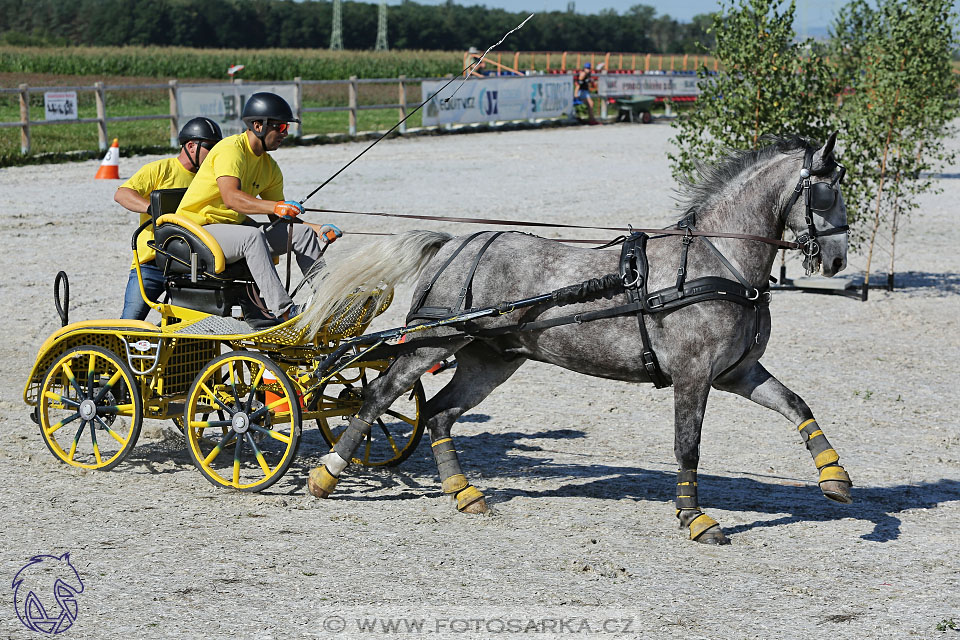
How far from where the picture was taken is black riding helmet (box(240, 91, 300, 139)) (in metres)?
6.17

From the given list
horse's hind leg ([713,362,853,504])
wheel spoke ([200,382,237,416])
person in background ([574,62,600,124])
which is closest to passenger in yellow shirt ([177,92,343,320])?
wheel spoke ([200,382,237,416])

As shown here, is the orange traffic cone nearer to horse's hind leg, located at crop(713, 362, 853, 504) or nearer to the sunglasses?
horse's hind leg, located at crop(713, 362, 853, 504)

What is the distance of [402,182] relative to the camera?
19.3 m

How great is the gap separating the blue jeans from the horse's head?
4031mm

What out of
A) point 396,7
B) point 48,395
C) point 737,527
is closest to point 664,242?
point 737,527

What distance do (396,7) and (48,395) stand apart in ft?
367

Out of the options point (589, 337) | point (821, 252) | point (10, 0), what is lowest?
point (589, 337)

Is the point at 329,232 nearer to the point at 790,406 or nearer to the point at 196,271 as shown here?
the point at 196,271

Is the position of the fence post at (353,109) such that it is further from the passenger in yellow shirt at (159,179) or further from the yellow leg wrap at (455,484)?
the yellow leg wrap at (455,484)

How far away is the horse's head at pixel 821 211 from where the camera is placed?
18.1 feet

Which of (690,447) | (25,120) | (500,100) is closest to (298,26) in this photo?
(500,100)

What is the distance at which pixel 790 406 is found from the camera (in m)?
5.86

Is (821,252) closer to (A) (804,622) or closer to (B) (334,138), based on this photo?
(A) (804,622)

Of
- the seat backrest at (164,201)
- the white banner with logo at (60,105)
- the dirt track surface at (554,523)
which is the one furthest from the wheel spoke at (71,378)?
the white banner with logo at (60,105)
